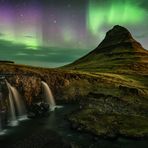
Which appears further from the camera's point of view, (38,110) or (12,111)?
(38,110)

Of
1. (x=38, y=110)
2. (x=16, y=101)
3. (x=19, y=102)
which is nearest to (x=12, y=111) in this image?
(x=16, y=101)

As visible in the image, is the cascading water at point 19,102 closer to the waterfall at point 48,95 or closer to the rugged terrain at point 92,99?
the rugged terrain at point 92,99

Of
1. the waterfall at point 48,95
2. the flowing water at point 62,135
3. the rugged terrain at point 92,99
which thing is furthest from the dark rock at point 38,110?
the waterfall at point 48,95

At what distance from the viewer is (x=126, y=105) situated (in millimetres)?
67688

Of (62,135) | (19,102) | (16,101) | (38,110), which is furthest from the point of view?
(38,110)

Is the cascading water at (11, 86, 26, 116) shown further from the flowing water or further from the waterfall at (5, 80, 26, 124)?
the flowing water

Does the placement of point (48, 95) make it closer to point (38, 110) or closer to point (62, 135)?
point (38, 110)

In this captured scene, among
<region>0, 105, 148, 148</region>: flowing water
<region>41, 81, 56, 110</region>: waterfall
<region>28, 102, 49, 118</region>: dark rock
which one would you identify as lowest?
<region>0, 105, 148, 148</region>: flowing water

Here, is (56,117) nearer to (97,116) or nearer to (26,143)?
(97,116)

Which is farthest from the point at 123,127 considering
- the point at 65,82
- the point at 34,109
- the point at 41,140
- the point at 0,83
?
the point at 65,82

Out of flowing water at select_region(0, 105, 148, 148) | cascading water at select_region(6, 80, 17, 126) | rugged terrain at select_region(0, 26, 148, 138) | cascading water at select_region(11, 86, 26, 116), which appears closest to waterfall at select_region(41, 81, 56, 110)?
rugged terrain at select_region(0, 26, 148, 138)

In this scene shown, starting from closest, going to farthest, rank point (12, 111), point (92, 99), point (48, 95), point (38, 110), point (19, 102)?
point (12, 111) < point (19, 102) < point (38, 110) < point (48, 95) < point (92, 99)

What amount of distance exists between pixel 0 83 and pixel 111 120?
89.8ft

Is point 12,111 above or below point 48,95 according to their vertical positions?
below
